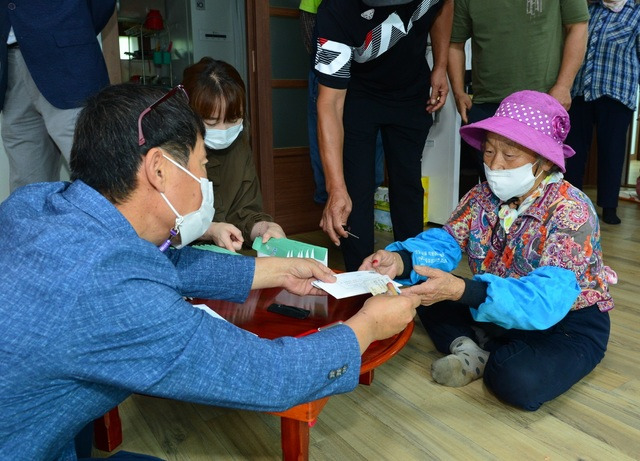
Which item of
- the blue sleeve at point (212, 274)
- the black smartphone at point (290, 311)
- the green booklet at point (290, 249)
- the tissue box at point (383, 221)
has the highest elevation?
the blue sleeve at point (212, 274)

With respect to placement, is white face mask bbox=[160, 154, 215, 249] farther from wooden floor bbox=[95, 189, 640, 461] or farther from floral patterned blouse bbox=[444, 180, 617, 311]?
floral patterned blouse bbox=[444, 180, 617, 311]

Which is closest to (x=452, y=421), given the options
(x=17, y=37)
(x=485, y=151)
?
(x=485, y=151)

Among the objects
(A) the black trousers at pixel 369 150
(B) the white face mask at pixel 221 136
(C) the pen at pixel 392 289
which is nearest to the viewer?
(C) the pen at pixel 392 289

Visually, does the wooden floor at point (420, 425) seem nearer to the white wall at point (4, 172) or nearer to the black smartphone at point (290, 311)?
the black smartphone at point (290, 311)

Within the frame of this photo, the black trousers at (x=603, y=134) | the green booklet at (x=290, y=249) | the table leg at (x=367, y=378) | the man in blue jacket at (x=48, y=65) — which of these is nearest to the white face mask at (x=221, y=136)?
the green booklet at (x=290, y=249)

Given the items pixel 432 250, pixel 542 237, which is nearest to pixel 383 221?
pixel 432 250

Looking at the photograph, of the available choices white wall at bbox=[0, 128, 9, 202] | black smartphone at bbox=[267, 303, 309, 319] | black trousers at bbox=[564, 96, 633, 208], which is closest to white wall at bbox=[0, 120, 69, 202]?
white wall at bbox=[0, 128, 9, 202]

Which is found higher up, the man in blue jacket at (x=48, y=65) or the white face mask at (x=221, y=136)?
the man in blue jacket at (x=48, y=65)

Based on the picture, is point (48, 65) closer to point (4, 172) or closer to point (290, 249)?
point (4, 172)

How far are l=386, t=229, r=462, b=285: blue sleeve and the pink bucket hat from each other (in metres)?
0.36

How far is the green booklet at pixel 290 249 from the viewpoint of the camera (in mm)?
1556

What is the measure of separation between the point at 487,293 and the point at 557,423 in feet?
1.22

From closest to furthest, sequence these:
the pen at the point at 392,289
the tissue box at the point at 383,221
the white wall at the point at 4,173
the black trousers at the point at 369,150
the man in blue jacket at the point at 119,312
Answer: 1. the man in blue jacket at the point at 119,312
2. the pen at the point at 392,289
3. the black trousers at the point at 369,150
4. the white wall at the point at 4,173
5. the tissue box at the point at 383,221

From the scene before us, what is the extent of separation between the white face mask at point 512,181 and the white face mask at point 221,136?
0.79 metres
